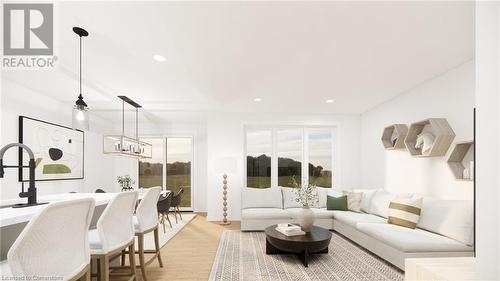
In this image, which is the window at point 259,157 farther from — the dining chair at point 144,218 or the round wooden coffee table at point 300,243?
the dining chair at point 144,218

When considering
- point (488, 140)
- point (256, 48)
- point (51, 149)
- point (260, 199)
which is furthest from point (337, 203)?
point (51, 149)

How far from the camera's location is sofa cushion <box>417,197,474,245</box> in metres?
3.03

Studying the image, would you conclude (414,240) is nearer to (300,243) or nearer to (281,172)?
(300,243)

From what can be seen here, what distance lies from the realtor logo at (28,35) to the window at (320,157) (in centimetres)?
555

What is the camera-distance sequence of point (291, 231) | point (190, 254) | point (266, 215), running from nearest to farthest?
point (291, 231)
point (190, 254)
point (266, 215)

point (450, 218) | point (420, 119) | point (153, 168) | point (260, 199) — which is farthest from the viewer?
point (153, 168)

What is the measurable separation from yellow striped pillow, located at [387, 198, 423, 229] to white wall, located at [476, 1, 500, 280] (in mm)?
Result: 2694

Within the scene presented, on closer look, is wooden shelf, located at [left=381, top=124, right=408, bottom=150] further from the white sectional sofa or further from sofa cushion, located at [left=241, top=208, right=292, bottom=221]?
sofa cushion, located at [left=241, top=208, right=292, bottom=221]

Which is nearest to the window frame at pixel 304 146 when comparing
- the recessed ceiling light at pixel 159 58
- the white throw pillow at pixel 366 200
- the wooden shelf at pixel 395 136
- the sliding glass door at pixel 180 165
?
the white throw pillow at pixel 366 200

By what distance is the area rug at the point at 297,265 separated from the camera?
123 inches

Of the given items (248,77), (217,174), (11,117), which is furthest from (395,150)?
(11,117)

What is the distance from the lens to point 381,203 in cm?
461

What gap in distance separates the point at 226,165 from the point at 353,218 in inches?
109

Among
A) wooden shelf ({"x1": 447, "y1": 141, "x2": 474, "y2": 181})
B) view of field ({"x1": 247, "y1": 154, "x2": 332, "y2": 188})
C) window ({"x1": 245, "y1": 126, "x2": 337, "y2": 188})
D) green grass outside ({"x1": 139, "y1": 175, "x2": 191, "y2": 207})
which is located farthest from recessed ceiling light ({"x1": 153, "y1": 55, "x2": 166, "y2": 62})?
green grass outside ({"x1": 139, "y1": 175, "x2": 191, "y2": 207})
